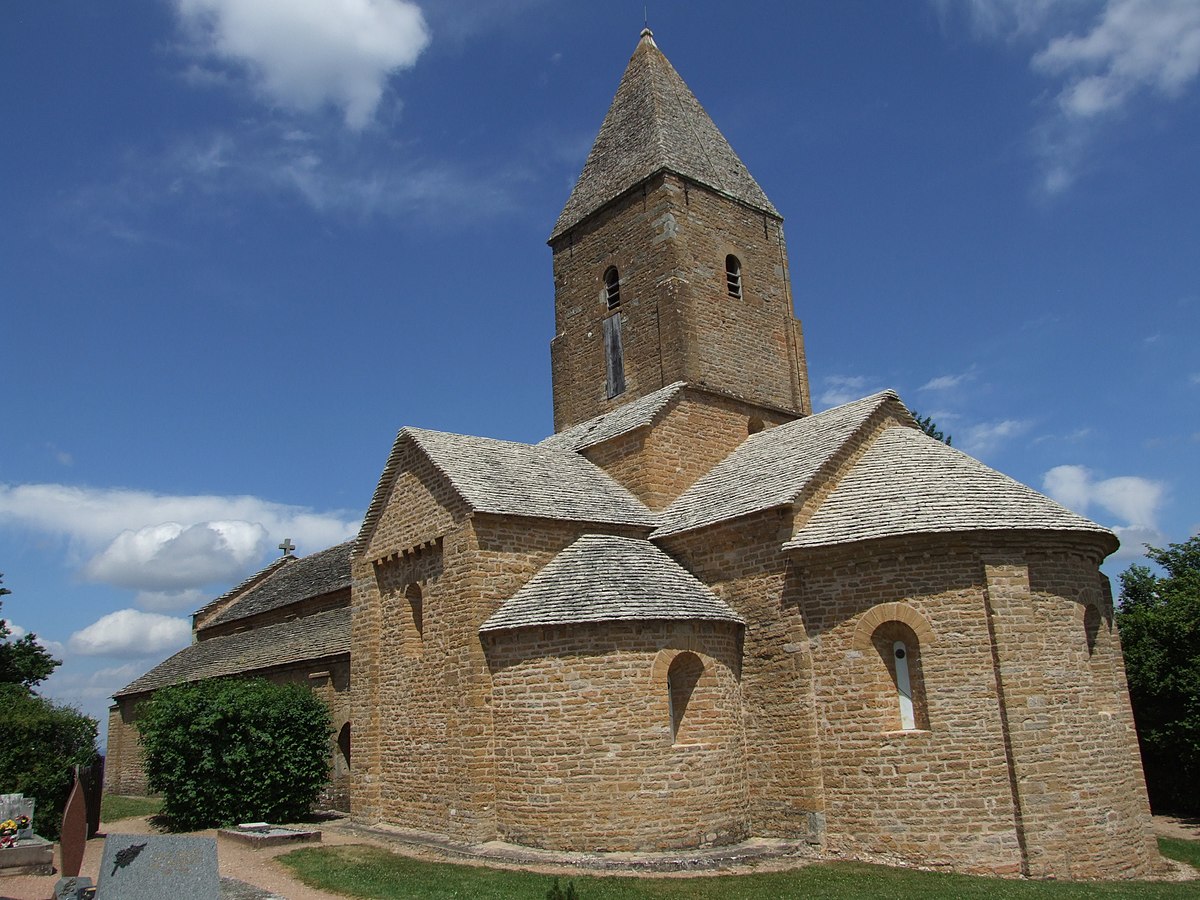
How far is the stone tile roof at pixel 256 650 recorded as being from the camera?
24.3m

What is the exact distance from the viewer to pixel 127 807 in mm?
24453

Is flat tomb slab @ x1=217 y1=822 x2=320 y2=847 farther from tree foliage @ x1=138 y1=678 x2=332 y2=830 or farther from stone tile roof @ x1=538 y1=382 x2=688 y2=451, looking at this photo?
stone tile roof @ x1=538 y1=382 x2=688 y2=451

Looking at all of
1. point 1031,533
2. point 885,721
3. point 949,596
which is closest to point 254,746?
point 885,721

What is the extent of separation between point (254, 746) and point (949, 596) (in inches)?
558

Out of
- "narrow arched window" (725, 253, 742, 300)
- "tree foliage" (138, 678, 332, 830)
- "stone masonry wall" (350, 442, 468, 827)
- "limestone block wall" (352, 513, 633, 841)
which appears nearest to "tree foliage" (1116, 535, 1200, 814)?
"narrow arched window" (725, 253, 742, 300)

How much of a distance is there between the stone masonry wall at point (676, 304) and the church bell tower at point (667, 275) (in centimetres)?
3

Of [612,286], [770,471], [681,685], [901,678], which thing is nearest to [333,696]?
[681,685]

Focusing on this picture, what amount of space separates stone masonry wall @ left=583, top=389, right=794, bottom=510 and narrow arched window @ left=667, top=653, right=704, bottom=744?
15.6 feet

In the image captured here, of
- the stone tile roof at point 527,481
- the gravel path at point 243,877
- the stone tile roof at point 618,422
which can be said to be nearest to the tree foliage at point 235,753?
the gravel path at point 243,877

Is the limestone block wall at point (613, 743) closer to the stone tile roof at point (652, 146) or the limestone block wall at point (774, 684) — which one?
the limestone block wall at point (774, 684)

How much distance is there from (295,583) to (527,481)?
16.6 m

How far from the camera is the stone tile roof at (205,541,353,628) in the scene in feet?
95.0

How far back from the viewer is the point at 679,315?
22.3 m

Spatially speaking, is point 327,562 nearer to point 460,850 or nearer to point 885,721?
point 460,850
